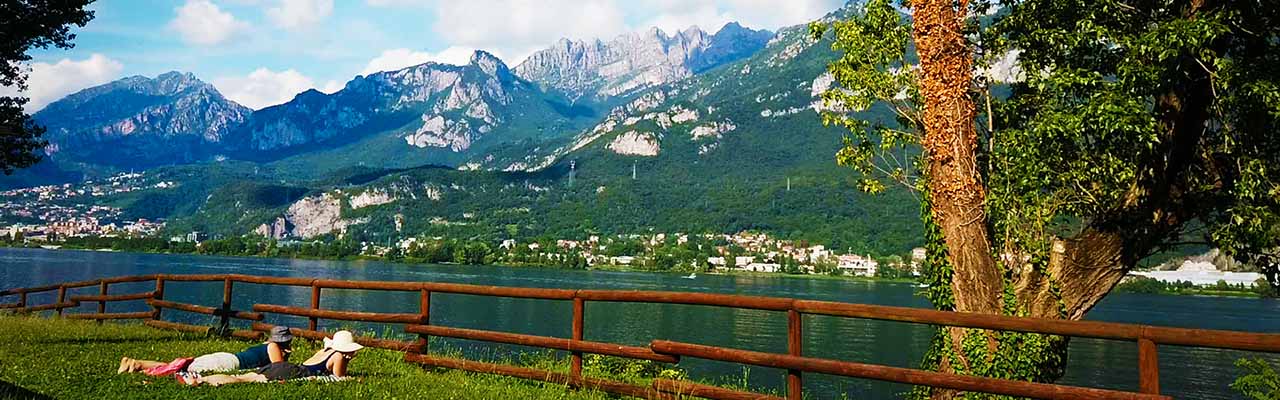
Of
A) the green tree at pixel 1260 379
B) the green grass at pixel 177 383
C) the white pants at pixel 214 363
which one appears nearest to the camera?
the green grass at pixel 177 383

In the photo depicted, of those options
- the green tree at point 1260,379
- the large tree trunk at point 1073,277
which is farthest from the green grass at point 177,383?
the green tree at point 1260,379

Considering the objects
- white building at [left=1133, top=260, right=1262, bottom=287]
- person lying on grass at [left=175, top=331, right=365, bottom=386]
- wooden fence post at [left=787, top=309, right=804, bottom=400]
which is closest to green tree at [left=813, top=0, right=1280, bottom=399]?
wooden fence post at [left=787, top=309, right=804, bottom=400]

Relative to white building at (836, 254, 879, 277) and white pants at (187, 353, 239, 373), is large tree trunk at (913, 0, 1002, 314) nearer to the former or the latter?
white pants at (187, 353, 239, 373)

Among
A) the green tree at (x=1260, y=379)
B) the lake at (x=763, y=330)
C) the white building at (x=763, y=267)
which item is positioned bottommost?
the lake at (x=763, y=330)

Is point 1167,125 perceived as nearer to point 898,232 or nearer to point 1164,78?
point 1164,78

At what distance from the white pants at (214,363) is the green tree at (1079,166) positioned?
9695 mm

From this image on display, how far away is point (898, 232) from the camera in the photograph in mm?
196500

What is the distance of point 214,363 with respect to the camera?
36.1 feet

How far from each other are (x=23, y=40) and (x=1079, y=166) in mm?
22588

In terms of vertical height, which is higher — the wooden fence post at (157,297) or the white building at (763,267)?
the wooden fence post at (157,297)

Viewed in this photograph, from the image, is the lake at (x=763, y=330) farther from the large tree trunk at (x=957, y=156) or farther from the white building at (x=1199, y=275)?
the white building at (x=1199, y=275)

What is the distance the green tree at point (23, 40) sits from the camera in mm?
19641

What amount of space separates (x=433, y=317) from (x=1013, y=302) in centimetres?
4688

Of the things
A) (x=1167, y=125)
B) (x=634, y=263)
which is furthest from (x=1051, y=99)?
(x=634, y=263)
